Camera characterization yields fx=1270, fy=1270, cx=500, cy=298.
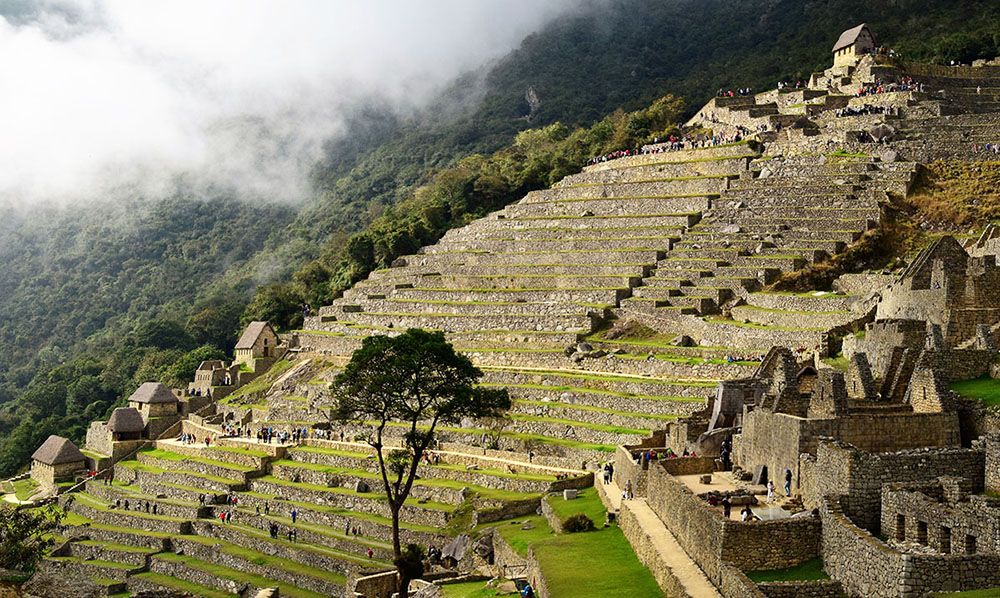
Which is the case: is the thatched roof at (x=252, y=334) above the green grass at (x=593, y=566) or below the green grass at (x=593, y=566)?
above

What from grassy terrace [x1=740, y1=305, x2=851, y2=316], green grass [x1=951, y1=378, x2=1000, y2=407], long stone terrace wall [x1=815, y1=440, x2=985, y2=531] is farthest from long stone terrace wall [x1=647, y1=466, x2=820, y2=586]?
grassy terrace [x1=740, y1=305, x2=851, y2=316]

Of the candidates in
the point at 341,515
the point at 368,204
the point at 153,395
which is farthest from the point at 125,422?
the point at 368,204

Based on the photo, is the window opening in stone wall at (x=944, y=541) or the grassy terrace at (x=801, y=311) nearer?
the window opening in stone wall at (x=944, y=541)

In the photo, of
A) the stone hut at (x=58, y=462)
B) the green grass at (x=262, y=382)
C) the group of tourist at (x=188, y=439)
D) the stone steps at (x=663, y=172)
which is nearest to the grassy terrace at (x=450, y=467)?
the group of tourist at (x=188, y=439)

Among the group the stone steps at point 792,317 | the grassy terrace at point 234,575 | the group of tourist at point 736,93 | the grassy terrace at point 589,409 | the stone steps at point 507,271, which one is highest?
the group of tourist at point 736,93

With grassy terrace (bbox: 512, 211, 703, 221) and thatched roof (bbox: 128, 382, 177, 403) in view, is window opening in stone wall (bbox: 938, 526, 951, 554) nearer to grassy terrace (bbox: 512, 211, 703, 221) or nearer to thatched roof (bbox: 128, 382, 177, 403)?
grassy terrace (bbox: 512, 211, 703, 221)

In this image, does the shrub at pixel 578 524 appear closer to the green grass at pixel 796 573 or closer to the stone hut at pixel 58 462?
the green grass at pixel 796 573

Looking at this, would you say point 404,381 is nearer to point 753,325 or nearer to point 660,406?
point 660,406
